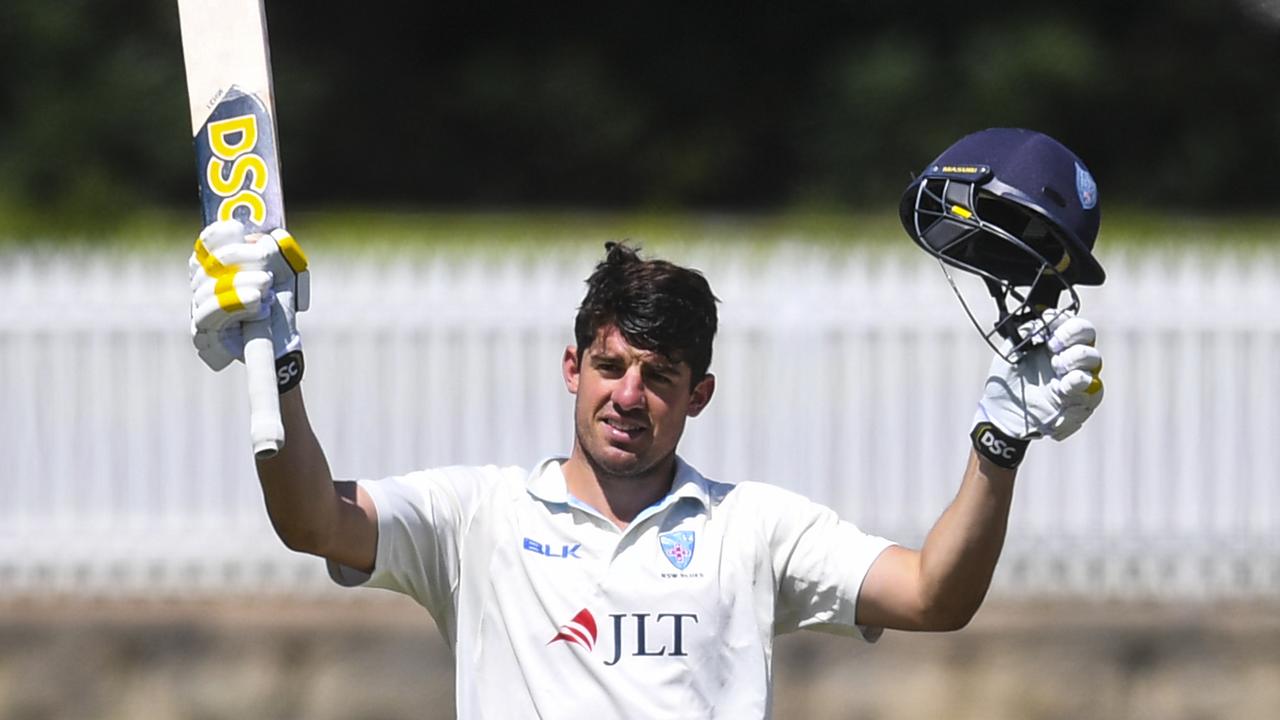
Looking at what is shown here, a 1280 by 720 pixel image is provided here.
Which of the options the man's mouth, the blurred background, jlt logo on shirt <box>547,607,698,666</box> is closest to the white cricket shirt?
jlt logo on shirt <box>547,607,698,666</box>

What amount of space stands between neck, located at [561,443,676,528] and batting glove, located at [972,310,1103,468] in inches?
21.0

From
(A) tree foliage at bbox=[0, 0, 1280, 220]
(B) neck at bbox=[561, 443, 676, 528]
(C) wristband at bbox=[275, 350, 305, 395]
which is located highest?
(A) tree foliage at bbox=[0, 0, 1280, 220]

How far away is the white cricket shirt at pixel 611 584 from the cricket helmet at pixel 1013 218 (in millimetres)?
483

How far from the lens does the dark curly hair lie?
10.5 ft

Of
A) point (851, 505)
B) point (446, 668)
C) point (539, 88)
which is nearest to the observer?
point (446, 668)

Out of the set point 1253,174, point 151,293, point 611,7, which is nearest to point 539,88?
point 611,7

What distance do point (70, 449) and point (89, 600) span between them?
572mm

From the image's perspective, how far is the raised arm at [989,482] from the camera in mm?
2926

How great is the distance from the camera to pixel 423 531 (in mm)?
3217

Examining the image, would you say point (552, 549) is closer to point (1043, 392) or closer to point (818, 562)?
point (818, 562)

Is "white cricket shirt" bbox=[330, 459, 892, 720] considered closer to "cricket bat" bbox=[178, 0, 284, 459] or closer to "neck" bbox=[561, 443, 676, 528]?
"neck" bbox=[561, 443, 676, 528]

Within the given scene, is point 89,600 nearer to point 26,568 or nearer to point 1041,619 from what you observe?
point 26,568

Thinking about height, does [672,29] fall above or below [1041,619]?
above

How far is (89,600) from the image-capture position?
22.8 ft
